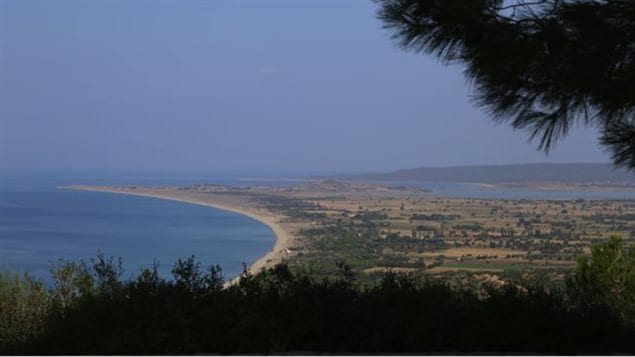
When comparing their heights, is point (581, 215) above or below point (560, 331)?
above

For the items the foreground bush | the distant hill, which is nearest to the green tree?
the distant hill

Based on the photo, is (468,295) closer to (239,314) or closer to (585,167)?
(239,314)

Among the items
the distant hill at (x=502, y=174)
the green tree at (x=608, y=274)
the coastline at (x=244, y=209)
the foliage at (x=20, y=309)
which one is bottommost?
the foliage at (x=20, y=309)

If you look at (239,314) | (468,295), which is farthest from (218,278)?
(468,295)

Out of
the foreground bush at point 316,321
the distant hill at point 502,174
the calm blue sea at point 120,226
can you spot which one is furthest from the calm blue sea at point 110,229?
the distant hill at point 502,174

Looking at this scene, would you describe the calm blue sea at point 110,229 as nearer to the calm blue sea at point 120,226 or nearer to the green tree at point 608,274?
the calm blue sea at point 120,226

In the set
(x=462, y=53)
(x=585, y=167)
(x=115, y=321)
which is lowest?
(x=115, y=321)

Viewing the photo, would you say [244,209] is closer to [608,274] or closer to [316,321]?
[316,321]
